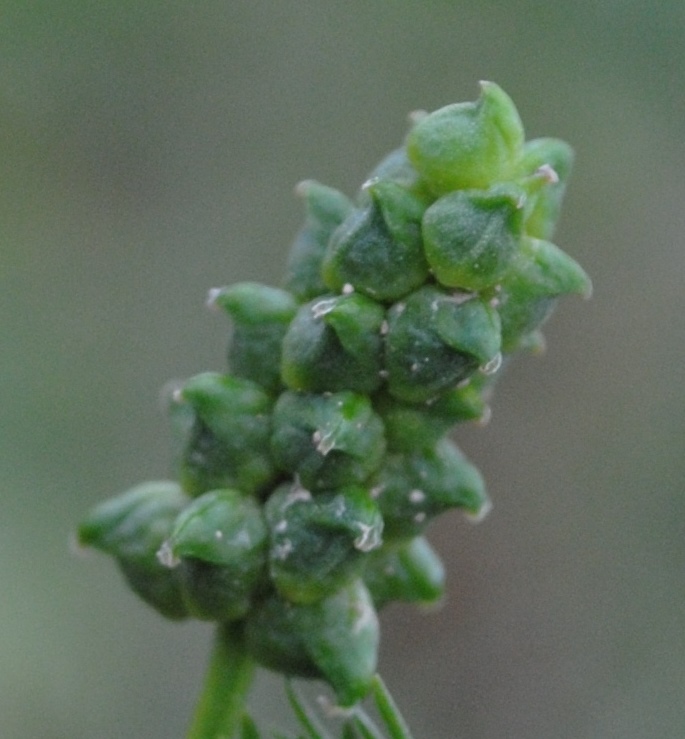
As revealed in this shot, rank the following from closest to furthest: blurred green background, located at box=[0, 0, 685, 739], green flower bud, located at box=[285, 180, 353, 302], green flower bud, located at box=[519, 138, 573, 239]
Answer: green flower bud, located at box=[519, 138, 573, 239], green flower bud, located at box=[285, 180, 353, 302], blurred green background, located at box=[0, 0, 685, 739]

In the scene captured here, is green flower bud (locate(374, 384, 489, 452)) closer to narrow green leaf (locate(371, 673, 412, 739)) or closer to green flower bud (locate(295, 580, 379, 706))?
green flower bud (locate(295, 580, 379, 706))

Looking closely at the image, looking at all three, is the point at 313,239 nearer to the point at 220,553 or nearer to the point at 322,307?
the point at 322,307

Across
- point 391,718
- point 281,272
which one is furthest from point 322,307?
point 281,272

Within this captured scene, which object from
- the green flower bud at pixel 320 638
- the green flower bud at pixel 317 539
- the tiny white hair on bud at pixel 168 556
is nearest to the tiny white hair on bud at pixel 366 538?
the green flower bud at pixel 317 539

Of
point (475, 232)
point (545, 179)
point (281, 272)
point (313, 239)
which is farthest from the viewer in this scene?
point (281, 272)

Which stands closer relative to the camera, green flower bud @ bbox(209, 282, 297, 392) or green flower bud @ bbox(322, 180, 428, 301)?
green flower bud @ bbox(322, 180, 428, 301)

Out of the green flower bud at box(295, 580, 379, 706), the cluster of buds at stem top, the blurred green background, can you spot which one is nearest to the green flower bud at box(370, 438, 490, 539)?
the cluster of buds at stem top

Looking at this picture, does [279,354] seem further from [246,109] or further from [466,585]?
[246,109]
